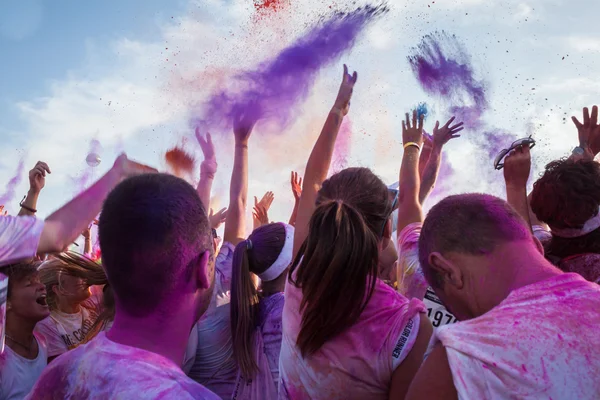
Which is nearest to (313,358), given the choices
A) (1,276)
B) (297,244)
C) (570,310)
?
(297,244)

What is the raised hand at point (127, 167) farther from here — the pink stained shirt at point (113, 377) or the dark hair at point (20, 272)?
the dark hair at point (20, 272)

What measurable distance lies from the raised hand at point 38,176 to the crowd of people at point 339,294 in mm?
1125

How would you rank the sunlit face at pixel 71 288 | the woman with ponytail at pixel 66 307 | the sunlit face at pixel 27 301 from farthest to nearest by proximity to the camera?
the sunlit face at pixel 71 288
the woman with ponytail at pixel 66 307
the sunlit face at pixel 27 301

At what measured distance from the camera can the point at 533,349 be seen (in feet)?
5.20

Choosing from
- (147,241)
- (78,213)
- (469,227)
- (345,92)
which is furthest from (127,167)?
(469,227)

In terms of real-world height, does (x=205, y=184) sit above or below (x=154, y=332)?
above

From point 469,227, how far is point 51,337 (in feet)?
13.4

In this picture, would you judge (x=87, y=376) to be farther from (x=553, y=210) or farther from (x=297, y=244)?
(x=553, y=210)

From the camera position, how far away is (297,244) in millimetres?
2805

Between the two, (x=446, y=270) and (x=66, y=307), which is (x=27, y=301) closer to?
(x=66, y=307)

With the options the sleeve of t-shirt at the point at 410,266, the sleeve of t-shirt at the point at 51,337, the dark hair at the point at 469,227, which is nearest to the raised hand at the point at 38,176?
the sleeve of t-shirt at the point at 51,337

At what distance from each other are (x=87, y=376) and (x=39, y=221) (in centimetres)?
155

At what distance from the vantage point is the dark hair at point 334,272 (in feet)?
7.36

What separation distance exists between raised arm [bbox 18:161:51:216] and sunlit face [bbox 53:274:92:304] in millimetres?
997
